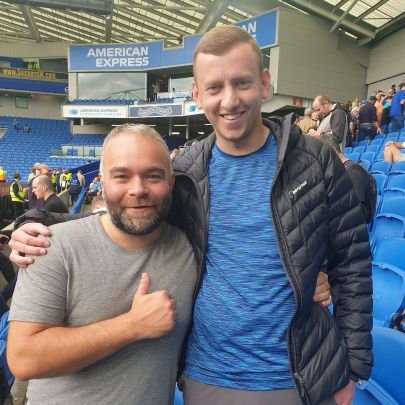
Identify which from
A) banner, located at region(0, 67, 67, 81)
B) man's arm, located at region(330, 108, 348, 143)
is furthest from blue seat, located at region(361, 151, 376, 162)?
banner, located at region(0, 67, 67, 81)

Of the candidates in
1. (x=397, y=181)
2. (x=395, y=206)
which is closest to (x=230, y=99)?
(x=395, y=206)

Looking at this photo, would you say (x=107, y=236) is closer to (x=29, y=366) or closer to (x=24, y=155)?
(x=29, y=366)

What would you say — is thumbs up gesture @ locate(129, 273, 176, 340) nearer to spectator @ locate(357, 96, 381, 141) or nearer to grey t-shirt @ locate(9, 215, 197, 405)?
grey t-shirt @ locate(9, 215, 197, 405)

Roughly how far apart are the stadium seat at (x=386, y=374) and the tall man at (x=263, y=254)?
0.12m

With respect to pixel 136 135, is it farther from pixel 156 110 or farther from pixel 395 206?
pixel 156 110

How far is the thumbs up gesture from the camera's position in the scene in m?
0.95

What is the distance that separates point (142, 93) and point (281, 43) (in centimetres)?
869

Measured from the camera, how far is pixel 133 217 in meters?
1.01

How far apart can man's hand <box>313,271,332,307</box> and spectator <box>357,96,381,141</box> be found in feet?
26.8

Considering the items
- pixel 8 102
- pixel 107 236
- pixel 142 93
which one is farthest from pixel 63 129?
pixel 107 236

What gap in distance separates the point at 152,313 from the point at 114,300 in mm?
111

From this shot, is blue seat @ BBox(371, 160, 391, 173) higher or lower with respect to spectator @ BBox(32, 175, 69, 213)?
higher

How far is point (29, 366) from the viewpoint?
876mm

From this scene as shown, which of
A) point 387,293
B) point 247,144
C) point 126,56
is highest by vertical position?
point 126,56
